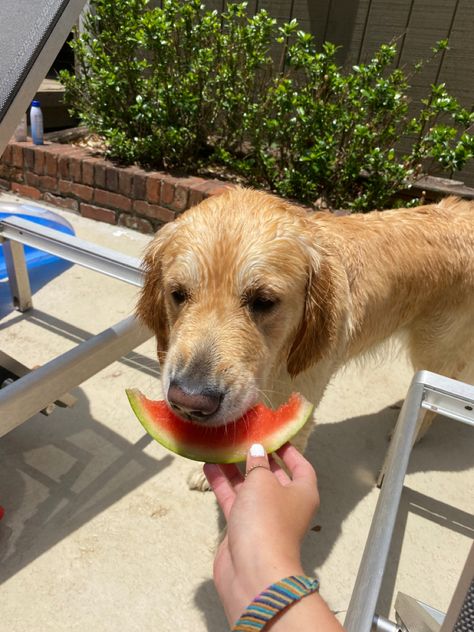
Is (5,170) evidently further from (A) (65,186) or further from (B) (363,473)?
(B) (363,473)

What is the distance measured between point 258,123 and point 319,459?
4.15m

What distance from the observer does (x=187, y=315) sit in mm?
1981

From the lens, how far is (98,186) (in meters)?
6.06

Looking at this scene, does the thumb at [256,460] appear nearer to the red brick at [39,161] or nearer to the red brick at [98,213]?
the red brick at [98,213]

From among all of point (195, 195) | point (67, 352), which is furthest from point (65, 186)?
point (67, 352)

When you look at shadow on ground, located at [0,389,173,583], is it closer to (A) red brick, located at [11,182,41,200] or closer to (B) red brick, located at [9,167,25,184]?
(A) red brick, located at [11,182,41,200]

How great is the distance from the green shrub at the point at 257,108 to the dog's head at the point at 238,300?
3221 mm

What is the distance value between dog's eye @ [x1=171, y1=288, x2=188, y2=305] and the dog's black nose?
18.0 inches

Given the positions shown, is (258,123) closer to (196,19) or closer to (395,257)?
(196,19)

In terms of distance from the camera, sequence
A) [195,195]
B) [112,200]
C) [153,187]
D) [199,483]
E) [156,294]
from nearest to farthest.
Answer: [156,294] → [199,483] → [195,195] → [153,187] → [112,200]

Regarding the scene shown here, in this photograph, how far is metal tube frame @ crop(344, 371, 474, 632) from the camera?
1326mm

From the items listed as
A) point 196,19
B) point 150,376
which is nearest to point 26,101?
point 150,376

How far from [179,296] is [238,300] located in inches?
11.4

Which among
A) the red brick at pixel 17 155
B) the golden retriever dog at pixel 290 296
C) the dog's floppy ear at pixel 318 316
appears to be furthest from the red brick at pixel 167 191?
the dog's floppy ear at pixel 318 316
